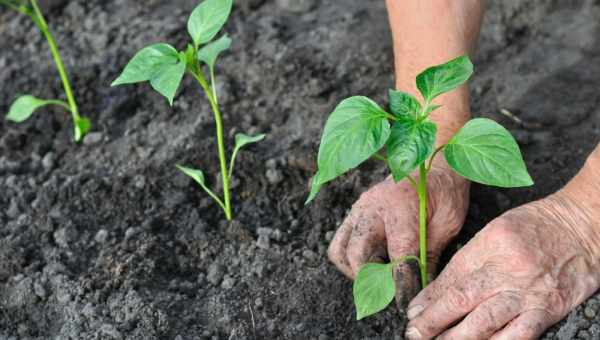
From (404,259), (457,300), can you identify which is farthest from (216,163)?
(457,300)

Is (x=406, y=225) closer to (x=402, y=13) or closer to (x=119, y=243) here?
(x=402, y=13)

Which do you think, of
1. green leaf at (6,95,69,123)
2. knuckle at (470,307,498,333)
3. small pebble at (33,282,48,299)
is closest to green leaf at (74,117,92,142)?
green leaf at (6,95,69,123)

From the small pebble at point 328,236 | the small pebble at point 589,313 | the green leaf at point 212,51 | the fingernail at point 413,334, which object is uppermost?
the green leaf at point 212,51

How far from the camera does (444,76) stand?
1.50 m

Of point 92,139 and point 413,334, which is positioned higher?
point 92,139

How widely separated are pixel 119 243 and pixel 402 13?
3.15 ft

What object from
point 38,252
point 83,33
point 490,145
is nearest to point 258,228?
point 38,252

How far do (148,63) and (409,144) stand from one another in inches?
24.3

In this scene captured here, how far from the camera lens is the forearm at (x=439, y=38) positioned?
192cm

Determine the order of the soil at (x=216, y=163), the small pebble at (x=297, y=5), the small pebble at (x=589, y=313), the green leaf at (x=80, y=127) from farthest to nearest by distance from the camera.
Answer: the small pebble at (x=297, y=5) → the green leaf at (x=80, y=127) → the soil at (x=216, y=163) → the small pebble at (x=589, y=313)

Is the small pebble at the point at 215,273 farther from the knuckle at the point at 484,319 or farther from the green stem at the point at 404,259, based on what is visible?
the knuckle at the point at 484,319

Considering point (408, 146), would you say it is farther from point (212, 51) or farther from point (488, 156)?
point (212, 51)

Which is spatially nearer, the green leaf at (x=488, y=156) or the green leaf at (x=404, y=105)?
the green leaf at (x=488, y=156)

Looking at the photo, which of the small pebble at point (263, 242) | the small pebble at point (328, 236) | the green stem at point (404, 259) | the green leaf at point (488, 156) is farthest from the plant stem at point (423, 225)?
the small pebble at point (263, 242)
